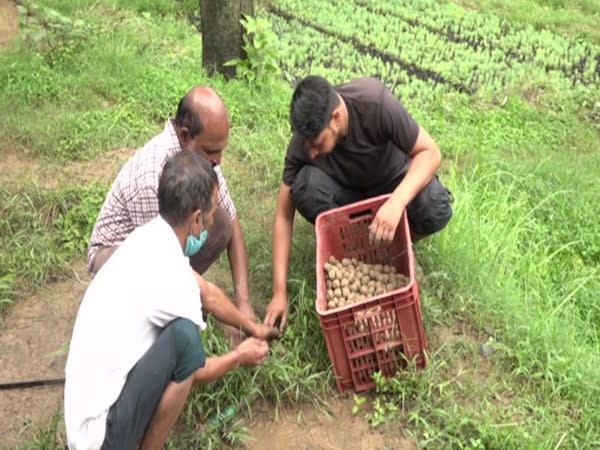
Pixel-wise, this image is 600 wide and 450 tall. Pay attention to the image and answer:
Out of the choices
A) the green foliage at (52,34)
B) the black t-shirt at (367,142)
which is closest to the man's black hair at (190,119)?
the black t-shirt at (367,142)

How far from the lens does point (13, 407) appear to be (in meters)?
3.08

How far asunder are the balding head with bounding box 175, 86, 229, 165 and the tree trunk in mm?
2648

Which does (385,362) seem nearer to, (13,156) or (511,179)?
(511,179)

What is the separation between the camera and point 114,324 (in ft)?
7.61

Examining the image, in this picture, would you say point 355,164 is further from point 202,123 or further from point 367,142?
point 202,123

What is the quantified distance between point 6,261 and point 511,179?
320 centimetres

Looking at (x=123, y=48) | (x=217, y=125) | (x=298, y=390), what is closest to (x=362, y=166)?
(x=217, y=125)

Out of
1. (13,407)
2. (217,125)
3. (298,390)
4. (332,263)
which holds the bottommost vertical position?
(13,407)

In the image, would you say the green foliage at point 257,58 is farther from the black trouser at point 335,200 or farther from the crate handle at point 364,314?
the crate handle at point 364,314

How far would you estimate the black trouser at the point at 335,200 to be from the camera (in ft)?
11.3

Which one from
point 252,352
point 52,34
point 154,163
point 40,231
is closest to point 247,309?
point 252,352

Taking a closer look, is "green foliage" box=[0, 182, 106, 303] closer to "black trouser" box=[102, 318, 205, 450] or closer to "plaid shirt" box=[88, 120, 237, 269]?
"plaid shirt" box=[88, 120, 237, 269]

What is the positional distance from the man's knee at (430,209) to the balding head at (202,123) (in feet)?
3.29

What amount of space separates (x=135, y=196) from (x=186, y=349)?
790 millimetres
